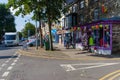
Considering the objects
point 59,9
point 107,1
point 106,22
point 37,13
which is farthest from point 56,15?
point 106,22

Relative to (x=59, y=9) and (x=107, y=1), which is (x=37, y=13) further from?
(x=107, y=1)

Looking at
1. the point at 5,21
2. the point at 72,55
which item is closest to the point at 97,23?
the point at 72,55

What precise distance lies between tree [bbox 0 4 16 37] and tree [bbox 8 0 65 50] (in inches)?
2780

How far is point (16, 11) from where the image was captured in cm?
3662

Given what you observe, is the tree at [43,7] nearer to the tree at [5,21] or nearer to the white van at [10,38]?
the white van at [10,38]

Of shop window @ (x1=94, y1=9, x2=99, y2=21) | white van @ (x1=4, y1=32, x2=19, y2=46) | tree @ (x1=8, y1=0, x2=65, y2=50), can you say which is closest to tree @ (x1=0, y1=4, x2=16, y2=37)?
white van @ (x1=4, y1=32, x2=19, y2=46)

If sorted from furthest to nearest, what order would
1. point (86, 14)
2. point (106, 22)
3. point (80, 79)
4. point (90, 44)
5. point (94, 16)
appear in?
point (86, 14) → point (94, 16) → point (90, 44) → point (106, 22) → point (80, 79)

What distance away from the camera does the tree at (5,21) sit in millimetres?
105562

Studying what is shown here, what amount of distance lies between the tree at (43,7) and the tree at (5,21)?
232 ft

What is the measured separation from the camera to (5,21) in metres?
107

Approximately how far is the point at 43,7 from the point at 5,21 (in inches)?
2923

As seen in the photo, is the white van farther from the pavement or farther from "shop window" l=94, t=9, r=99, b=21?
the pavement

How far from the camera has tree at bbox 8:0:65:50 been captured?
33.8 m

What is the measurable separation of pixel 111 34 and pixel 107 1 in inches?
240
